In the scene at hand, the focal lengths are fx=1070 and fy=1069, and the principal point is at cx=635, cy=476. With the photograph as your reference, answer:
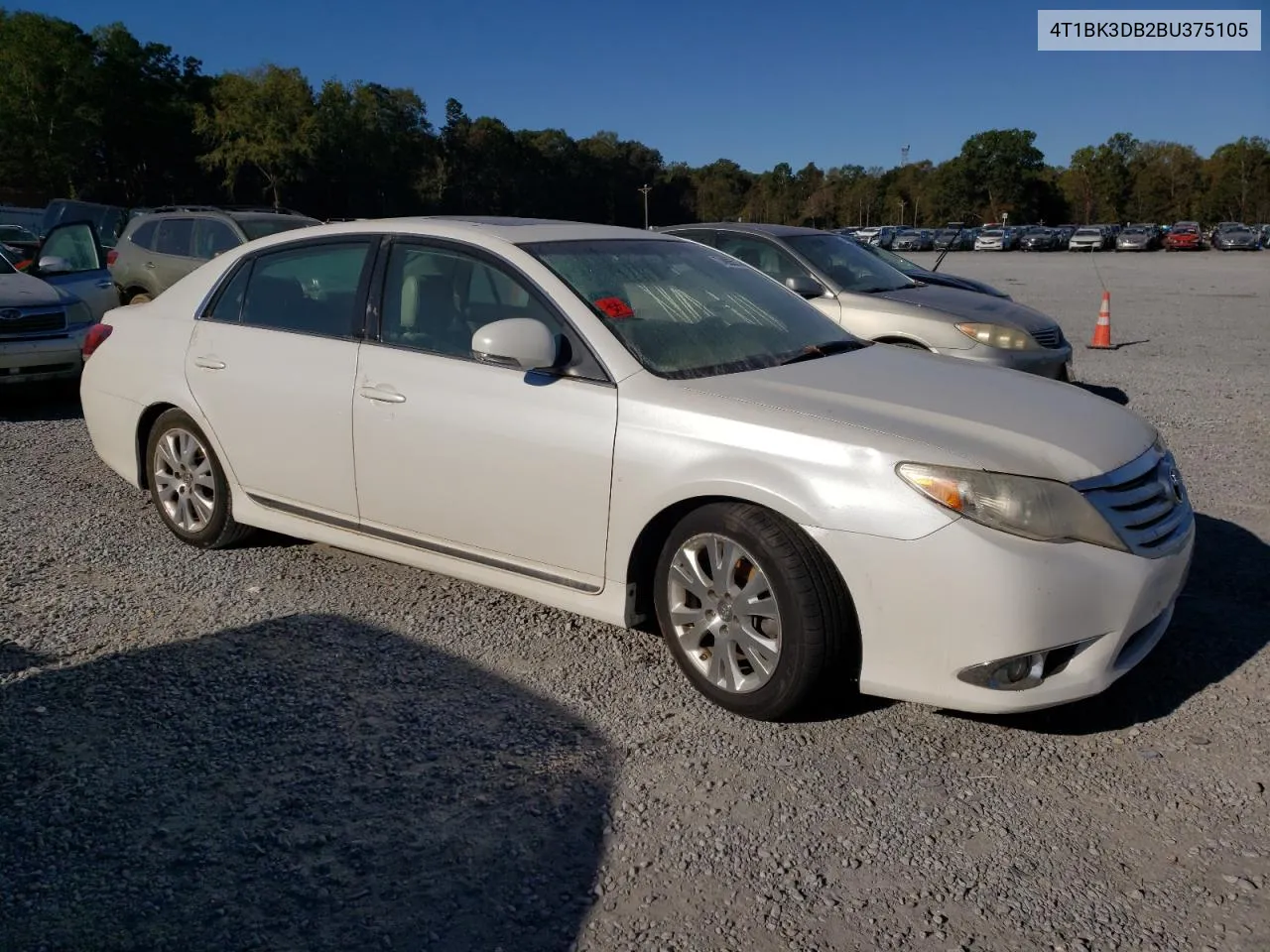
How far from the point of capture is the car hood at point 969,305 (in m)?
8.53

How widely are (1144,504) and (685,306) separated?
184 cm

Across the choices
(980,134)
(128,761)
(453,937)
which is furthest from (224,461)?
(980,134)

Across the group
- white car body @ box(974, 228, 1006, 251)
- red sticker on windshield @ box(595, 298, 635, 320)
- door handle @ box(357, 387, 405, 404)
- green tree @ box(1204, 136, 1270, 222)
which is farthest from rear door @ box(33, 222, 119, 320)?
green tree @ box(1204, 136, 1270, 222)

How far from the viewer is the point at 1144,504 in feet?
11.4

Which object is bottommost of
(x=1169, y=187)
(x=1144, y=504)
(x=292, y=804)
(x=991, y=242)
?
(x=292, y=804)

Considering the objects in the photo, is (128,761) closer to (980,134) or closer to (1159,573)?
(1159,573)

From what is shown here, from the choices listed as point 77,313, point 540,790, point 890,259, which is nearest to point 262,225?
Answer: point 77,313

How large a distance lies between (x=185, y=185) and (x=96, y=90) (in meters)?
9.28

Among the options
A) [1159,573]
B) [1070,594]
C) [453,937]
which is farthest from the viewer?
[1159,573]

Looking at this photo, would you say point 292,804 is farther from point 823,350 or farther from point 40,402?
point 40,402

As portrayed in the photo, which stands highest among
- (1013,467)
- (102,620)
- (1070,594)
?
(1013,467)

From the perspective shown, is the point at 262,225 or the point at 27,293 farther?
the point at 262,225

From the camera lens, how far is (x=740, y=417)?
3488 millimetres

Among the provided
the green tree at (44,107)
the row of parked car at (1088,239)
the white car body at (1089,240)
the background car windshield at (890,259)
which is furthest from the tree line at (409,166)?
the background car windshield at (890,259)
